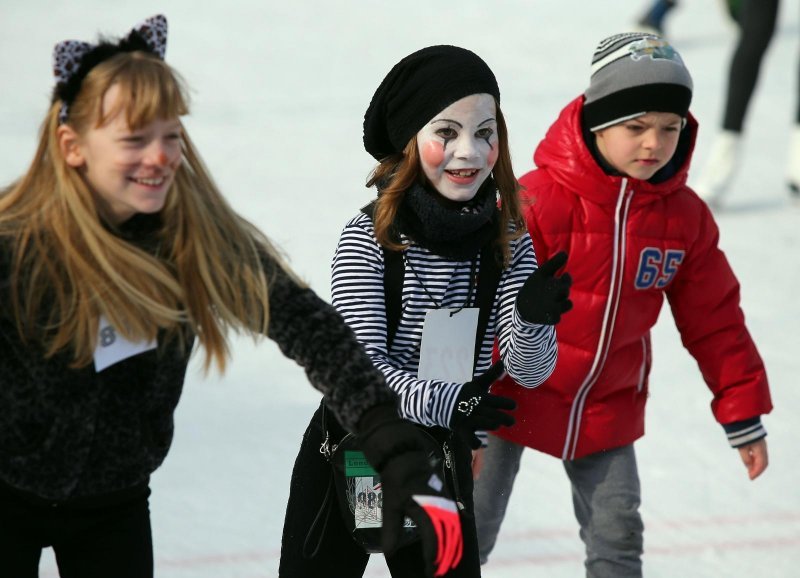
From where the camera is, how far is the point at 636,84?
3242mm

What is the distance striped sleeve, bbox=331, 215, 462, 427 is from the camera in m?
2.60

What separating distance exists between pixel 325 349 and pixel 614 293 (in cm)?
108

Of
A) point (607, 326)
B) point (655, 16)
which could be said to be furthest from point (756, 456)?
point (655, 16)

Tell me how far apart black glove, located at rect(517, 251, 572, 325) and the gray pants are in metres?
0.75

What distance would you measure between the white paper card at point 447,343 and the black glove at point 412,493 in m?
0.45

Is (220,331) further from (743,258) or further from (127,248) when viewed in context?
(743,258)

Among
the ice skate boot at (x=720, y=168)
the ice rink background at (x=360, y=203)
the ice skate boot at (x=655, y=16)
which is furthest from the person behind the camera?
the ice skate boot at (x=655, y=16)

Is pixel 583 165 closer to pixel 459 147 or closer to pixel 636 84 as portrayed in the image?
pixel 636 84

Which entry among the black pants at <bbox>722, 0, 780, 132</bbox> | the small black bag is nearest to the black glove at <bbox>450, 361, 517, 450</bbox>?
the small black bag

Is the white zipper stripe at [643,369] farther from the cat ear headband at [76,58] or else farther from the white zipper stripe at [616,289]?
the cat ear headband at [76,58]

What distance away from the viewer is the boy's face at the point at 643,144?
3238 mm

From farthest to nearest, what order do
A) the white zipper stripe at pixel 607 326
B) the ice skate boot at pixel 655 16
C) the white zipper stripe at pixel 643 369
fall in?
1. the ice skate boot at pixel 655 16
2. the white zipper stripe at pixel 643 369
3. the white zipper stripe at pixel 607 326

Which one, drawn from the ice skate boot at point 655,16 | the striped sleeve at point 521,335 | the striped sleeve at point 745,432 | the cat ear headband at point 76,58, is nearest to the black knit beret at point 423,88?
the striped sleeve at point 521,335

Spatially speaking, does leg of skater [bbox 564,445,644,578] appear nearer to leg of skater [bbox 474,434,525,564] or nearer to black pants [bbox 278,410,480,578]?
leg of skater [bbox 474,434,525,564]
